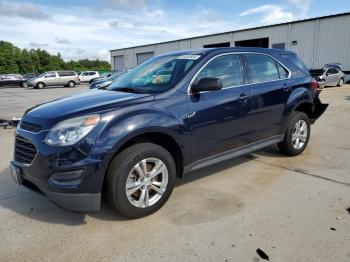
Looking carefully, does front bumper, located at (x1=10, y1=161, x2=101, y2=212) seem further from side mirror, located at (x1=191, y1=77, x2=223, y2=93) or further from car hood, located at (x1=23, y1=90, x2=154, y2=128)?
side mirror, located at (x1=191, y1=77, x2=223, y2=93)

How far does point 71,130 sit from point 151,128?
778mm

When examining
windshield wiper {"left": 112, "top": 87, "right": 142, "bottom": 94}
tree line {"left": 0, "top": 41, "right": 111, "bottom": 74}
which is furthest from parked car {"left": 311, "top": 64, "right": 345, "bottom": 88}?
tree line {"left": 0, "top": 41, "right": 111, "bottom": 74}

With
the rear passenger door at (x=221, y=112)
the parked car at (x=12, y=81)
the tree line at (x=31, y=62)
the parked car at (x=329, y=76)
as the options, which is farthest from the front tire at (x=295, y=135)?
the tree line at (x=31, y=62)

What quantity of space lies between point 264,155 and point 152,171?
2.80m

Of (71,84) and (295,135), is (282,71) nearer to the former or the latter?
(295,135)

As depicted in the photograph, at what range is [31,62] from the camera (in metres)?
92.1

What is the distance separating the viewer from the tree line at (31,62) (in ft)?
279

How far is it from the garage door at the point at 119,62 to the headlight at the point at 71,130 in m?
57.2

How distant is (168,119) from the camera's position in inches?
138

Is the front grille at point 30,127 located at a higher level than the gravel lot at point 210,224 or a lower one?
higher

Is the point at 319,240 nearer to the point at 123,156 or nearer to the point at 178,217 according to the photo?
the point at 178,217

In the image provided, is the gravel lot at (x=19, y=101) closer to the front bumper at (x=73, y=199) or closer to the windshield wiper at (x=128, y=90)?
the windshield wiper at (x=128, y=90)

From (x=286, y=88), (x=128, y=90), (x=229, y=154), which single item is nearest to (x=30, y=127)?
(x=128, y=90)

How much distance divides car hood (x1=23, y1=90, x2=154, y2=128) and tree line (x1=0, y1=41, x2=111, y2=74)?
3428 inches
